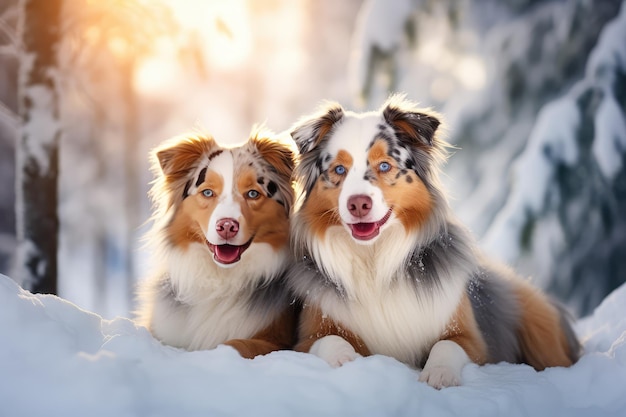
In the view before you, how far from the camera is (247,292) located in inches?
153

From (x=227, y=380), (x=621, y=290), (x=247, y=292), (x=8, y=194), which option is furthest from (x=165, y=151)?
(x=8, y=194)

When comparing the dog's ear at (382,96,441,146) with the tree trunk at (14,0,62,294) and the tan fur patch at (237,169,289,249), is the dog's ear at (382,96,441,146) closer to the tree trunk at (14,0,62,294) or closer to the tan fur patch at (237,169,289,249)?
the tan fur patch at (237,169,289,249)

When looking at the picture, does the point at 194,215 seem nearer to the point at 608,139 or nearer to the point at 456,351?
the point at 456,351

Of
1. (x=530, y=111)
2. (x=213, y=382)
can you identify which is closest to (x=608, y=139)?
(x=530, y=111)

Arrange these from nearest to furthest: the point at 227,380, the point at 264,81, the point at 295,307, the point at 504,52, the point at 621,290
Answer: the point at 227,380 < the point at 295,307 < the point at 621,290 < the point at 504,52 < the point at 264,81

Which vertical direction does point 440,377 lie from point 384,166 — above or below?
below

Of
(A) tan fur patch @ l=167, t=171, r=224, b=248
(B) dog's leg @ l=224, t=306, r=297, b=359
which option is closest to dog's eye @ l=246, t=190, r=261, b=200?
(A) tan fur patch @ l=167, t=171, r=224, b=248

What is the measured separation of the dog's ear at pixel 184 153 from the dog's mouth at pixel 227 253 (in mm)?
651

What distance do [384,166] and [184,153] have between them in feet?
4.53

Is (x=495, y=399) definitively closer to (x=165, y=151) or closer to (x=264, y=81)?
(x=165, y=151)

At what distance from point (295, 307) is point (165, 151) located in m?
1.34

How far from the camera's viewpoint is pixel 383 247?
3.54 m

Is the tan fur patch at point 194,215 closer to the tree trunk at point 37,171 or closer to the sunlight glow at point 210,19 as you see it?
the tree trunk at point 37,171

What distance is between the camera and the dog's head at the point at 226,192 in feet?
12.1
